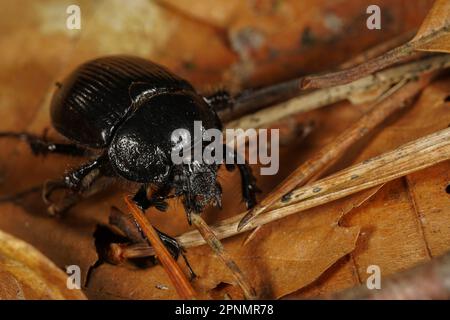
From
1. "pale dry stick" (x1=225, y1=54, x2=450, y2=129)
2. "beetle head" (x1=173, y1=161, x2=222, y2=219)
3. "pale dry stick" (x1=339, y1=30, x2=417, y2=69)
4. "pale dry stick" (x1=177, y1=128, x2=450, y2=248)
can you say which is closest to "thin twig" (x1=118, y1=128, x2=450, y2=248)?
"pale dry stick" (x1=177, y1=128, x2=450, y2=248)

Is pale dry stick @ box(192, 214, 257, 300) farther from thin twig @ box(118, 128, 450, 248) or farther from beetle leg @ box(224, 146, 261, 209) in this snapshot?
Answer: beetle leg @ box(224, 146, 261, 209)

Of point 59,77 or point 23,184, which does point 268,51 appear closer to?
point 59,77

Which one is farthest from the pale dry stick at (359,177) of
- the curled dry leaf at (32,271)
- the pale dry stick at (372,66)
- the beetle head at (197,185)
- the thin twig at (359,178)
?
the curled dry leaf at (32,271)

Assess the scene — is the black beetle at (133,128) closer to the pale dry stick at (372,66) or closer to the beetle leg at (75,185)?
the beetle leg at (75,185)

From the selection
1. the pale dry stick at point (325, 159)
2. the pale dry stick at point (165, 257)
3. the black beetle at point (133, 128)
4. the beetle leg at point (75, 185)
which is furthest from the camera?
the beetle leg at point (75, 185)

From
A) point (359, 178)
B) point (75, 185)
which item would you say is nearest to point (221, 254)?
point (359, 178)

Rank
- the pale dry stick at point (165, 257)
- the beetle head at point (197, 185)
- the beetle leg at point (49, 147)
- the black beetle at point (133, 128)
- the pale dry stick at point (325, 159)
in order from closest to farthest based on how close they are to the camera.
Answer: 1. the pale dry stick at point (165, 257)
2. the pale dry stick at point (325, 159)
3. the beetle head at point (197, 185)
4. the black beetle at point (133, 128)
5. the beetle leg at point (49, 147)

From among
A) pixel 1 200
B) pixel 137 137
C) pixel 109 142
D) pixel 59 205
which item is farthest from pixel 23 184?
pixel 137 137
